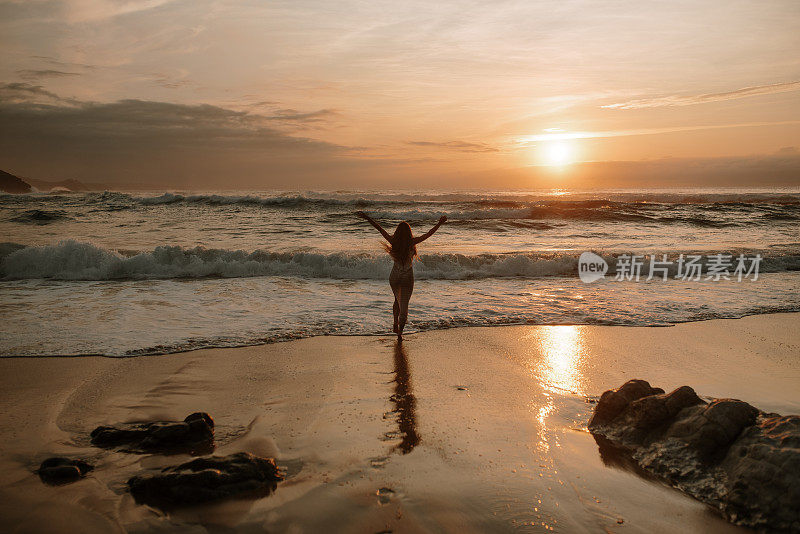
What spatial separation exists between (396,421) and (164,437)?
1.79 meters

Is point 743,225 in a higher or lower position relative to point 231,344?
higher

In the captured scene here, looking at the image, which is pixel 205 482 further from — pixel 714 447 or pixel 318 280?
pixel 318 280

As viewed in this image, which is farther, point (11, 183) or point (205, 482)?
point (11, 183)

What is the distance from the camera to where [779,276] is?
1326cm

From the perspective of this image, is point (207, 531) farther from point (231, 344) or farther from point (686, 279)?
point (686, 279)

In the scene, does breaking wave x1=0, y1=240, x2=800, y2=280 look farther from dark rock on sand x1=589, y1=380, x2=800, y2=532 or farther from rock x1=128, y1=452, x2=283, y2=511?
rock x1=128, y1=452, x2=283, y2=511

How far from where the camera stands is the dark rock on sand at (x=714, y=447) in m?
2.83

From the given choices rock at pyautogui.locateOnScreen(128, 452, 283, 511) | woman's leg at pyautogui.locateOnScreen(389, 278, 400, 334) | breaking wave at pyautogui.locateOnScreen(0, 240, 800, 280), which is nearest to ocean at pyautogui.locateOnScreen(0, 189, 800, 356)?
A: breaking wave at pyautogui.locateOnScreen(0, 240, 800, 280)

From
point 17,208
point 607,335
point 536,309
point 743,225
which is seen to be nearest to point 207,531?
point 607,335

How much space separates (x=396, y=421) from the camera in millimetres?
4332

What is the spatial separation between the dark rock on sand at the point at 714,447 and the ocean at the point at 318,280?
4.35 m

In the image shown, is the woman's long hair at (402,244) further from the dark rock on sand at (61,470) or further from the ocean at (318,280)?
the dark rock on sand at (61,470)

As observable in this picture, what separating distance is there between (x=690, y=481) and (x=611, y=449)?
616mm

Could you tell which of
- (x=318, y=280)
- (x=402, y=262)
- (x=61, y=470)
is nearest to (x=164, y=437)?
(x=61, y=470)
